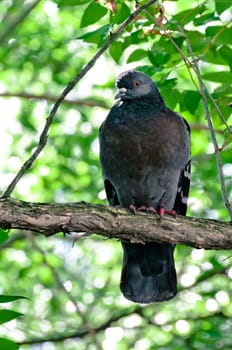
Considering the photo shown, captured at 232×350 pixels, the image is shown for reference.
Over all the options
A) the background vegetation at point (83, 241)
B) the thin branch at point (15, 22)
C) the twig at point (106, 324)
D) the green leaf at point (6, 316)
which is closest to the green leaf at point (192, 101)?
the background vegetation at point (83, 241)

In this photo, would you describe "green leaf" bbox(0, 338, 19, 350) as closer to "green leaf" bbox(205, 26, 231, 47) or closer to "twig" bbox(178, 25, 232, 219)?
"twig" bbox(178, 25, 232, 219)

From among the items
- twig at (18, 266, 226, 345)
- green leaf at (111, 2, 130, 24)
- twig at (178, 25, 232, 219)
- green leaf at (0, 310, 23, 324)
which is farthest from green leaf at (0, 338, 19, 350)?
twig at (18, 266, 226, 345)

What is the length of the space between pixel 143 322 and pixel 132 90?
308 centimetres

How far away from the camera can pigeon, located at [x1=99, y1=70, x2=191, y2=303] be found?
19.3 feet

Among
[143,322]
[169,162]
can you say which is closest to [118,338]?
[143,322]

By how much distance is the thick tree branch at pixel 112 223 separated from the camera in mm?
A: 4332

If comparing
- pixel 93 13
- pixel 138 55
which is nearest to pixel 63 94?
pixel 93 13

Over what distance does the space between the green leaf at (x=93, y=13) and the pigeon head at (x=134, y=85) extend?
164 centimetres

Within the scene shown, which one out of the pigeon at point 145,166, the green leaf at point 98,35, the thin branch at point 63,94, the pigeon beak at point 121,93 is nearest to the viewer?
the thin branch at point 63,94

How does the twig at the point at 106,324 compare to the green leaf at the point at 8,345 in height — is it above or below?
below

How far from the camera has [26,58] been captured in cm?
965

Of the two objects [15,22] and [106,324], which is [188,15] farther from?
[15,22]

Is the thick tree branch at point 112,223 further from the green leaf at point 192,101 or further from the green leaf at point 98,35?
the green leaf at point 98,35

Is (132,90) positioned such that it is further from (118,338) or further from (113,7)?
(118,338)
